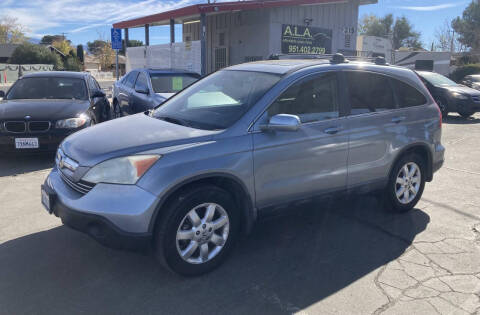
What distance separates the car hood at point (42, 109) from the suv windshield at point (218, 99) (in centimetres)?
302

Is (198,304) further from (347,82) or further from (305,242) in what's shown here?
(347,82)

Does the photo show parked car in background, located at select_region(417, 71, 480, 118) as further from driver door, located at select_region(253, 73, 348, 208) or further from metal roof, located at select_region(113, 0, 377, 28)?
driver door, located at select_region(253, 73, 348, 208)

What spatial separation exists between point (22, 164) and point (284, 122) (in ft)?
17.5

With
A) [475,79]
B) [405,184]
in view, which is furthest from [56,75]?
[475,79]

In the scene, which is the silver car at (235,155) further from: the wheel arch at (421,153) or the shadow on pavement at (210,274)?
the shadow on pavement at (210,274)

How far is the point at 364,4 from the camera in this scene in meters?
17.5

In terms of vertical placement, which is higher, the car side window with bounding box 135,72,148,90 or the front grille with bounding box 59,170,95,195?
the car side window with bounding box 135,72,148,90

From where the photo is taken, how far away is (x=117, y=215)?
304 centimetres

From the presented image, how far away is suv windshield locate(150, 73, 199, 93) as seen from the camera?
8594 mm

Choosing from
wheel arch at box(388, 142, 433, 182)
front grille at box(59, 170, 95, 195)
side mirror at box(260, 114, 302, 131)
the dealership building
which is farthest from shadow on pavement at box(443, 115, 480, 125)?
front grille at box(59, 170, 95, 195)

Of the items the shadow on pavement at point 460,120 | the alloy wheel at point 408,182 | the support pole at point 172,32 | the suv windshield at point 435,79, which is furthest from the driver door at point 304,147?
the support pole at point 172,32

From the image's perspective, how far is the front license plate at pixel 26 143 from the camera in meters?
6.55

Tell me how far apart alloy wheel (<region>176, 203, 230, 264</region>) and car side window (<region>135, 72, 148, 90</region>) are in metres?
5.61

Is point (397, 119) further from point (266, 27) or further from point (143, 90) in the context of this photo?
point (266, 27)
